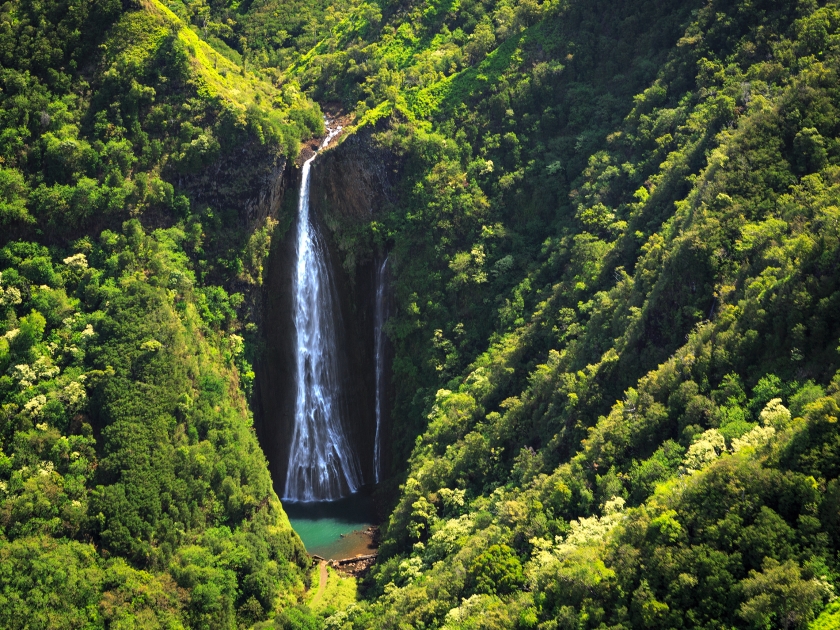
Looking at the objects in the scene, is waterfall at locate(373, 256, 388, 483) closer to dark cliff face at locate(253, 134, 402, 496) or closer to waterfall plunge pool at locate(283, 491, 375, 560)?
dark cliff face at locate(253, 134, 402, 496)

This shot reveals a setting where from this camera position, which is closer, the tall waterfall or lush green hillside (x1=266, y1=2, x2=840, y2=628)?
lush green hillside (x1=266, y1=2, x2=840, y2=628)

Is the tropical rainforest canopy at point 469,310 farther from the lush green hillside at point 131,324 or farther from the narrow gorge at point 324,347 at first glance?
the narrow gorge at point 324,347

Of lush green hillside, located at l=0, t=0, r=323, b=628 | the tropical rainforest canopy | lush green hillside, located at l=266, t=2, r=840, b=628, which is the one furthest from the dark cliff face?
lush green hillside, located at l=0, t=0, r=323, b=628

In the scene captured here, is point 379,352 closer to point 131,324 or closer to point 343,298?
point 343,298

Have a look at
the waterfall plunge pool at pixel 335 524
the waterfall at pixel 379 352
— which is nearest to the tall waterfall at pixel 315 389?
the waterfall plunge pool at pixel 335 524

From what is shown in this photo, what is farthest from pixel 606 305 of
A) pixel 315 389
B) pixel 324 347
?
pixel 315 389

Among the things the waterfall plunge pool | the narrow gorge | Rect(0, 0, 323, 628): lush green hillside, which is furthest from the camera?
the narrow gorge
